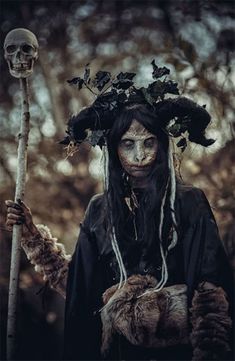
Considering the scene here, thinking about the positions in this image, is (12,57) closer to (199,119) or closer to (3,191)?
(199,119)

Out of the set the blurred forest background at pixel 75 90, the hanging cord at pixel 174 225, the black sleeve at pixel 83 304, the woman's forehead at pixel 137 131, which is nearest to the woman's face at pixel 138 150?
the woman's forehead at pixel 137 131

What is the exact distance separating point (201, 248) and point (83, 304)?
68cm

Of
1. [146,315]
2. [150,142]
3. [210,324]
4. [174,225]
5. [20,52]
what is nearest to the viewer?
[210,324]

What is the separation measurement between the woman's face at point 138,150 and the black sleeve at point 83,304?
1.33 ft

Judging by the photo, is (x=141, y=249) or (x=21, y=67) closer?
(x=141, y=249)

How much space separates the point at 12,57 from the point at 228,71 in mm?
2934

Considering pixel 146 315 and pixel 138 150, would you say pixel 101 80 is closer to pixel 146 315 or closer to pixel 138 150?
pixel 138 150

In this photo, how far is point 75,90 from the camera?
26.3 ft

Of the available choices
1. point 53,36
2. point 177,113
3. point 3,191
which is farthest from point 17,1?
point 177,113

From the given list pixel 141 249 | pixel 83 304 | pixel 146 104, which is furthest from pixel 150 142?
pixel 83 304

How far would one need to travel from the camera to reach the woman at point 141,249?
3908mm

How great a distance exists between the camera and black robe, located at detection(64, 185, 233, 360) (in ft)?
12.9

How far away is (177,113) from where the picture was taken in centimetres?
415

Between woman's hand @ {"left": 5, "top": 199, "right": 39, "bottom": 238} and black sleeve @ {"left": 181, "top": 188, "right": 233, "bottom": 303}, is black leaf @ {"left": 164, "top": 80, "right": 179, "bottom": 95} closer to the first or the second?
black sleeve @ {"left": 181, "top": 188, "right": 233, "bottom": 303}
